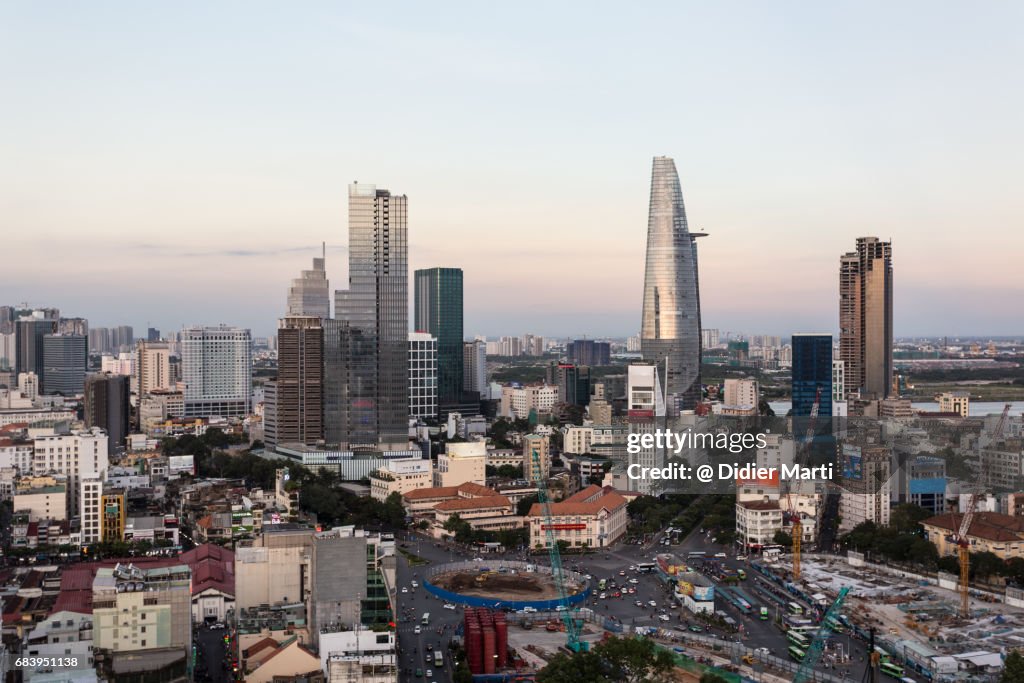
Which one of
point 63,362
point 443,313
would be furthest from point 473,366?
point 63,362

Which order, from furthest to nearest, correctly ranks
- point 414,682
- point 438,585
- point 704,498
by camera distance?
point 704,498
point 438,585
point 414,682

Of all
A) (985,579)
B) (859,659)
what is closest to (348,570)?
(859,659)

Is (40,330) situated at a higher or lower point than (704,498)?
higher

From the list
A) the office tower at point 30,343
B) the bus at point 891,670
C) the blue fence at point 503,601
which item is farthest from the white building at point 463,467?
the office tower at point 30,343

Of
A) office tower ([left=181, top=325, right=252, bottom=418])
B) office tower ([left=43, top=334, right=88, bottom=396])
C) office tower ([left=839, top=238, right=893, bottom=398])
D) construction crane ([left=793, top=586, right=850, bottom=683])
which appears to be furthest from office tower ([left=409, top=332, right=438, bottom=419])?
construction crane ([left=793, top=586, right=850, bottom=683])

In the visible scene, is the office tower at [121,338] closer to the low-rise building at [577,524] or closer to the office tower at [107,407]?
the office tower at [107,407]

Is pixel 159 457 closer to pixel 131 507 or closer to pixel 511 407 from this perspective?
pixel 131 507
